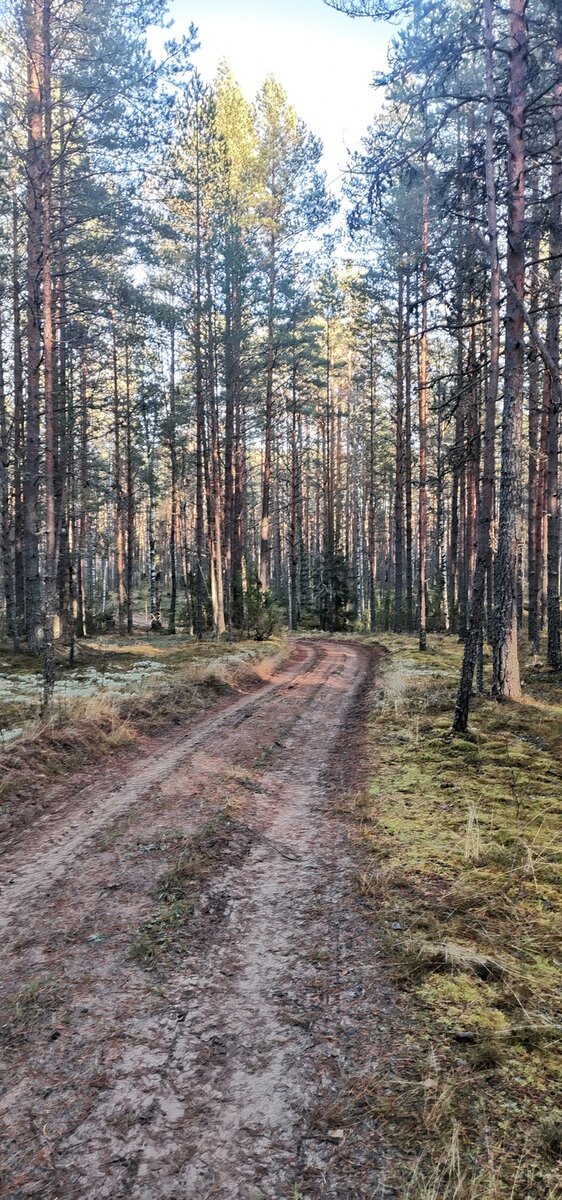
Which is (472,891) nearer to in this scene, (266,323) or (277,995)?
(277,995)

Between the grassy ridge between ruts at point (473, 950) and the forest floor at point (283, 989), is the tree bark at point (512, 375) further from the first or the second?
the forest floor at point (283, 989)

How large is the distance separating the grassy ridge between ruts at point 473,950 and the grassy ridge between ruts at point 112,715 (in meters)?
4.16

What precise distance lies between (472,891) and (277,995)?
1782 millimetres

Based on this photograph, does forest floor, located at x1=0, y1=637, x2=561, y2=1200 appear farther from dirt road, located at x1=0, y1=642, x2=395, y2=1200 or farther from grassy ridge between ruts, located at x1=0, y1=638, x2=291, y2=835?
grassy ridge between ruts, located at x1=0, y1=638, x2=291, y2=835

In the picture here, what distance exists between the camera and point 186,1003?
3.47 meters

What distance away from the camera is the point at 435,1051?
9.64 feet

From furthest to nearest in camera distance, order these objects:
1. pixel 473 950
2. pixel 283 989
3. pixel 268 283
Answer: pixel 268 283, pixel 473 950, pixel 283 989

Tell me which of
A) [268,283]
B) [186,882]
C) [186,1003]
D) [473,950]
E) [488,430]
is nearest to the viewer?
[186,1003]

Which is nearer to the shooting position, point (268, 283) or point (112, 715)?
point (112, 715)

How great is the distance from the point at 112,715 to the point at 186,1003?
22.8 feet

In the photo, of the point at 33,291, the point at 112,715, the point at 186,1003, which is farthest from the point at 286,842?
the point at 33,291

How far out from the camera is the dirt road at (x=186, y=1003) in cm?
246

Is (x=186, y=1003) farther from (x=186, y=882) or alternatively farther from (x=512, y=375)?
(x=512, y=375)

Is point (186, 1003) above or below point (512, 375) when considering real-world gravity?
below
